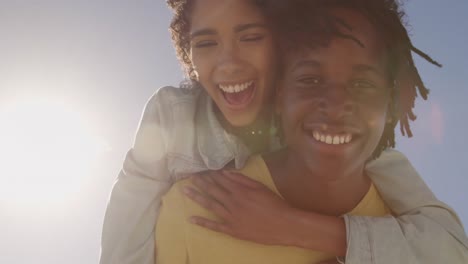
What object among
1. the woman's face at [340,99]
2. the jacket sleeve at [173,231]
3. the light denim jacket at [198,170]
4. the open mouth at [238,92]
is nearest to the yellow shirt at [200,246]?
the jacket sleeve at [173,231]

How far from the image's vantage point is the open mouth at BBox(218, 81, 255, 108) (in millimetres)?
3320

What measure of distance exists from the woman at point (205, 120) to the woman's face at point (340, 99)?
1.35ft

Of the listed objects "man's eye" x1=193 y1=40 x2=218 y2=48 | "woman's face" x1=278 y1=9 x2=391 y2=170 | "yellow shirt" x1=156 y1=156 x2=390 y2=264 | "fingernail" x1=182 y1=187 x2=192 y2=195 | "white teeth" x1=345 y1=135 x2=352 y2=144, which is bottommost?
"yellow shirt" x1=156 y1=156 x2=390 y2=264

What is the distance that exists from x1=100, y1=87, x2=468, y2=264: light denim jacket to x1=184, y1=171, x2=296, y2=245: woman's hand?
18cm

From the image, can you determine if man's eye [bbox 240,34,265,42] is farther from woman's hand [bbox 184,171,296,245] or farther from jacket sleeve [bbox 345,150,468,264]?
jacket sleeve [bbox 345,150,468,264]

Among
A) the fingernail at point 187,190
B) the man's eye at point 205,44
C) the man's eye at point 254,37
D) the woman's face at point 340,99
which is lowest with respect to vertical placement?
the fingernail at point 187,190

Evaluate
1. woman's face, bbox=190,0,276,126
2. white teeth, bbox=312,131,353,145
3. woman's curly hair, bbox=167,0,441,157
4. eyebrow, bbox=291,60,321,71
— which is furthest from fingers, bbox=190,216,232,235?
woman's curly hair, bbox=167,0,441,157

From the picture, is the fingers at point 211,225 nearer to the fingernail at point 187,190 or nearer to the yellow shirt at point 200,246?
the yellow shirt at point 200,246

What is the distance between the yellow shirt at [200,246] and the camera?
2787 mm

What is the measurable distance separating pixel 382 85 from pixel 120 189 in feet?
5.00

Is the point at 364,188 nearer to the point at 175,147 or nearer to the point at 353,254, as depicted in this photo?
the point at 353,254

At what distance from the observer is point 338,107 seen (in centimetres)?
270

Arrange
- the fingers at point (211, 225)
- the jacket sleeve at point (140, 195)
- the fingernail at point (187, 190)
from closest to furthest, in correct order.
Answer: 1. the fingers at point (211, 225)
2. the fingernail at point (187, 190)
3. the jacket sleeve at point (140, 195)

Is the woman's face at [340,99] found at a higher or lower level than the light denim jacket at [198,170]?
higher
